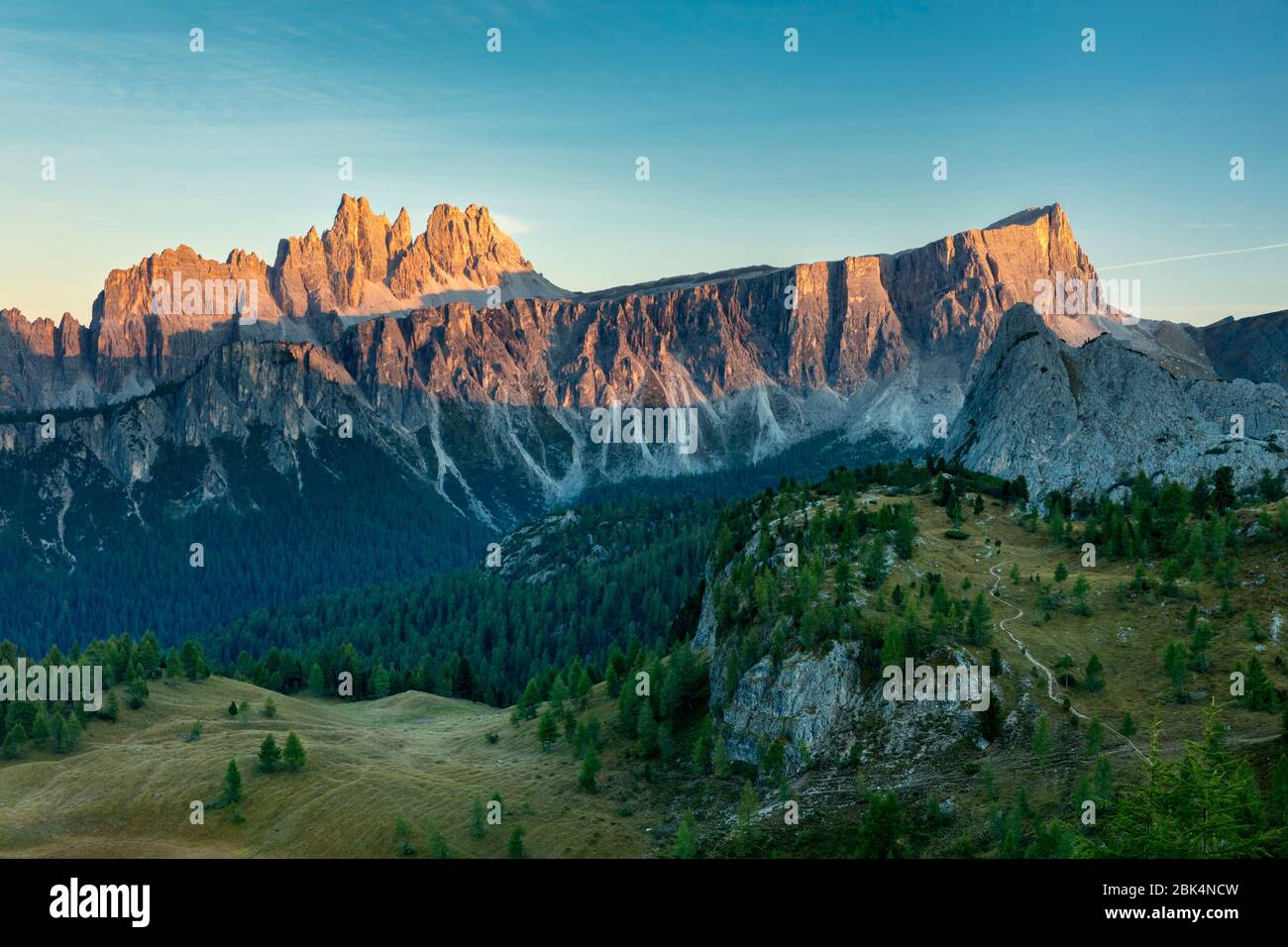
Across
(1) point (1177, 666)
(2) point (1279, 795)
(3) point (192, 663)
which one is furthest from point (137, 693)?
(2) point (1279, 795)

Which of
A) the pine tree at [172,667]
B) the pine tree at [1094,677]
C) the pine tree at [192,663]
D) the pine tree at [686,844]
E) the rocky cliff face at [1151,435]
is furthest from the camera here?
the rocky cliff face at [1151,435]

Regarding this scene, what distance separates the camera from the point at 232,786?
342 ft

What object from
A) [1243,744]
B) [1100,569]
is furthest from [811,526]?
[1243,744]

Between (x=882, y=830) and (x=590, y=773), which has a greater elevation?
(x=882, y=830)

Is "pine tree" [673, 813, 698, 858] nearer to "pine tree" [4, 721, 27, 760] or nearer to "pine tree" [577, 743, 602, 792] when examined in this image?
"pine tree" [577, 743, 602, 792]

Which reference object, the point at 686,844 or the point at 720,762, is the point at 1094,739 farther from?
the point at 720,762

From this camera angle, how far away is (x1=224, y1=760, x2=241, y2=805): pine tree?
10438 centimetres

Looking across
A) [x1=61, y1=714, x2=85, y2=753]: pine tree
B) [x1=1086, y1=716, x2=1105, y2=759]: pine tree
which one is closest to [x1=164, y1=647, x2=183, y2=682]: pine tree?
[x1=61, y1=714, x2=85, y2=753]: pine tree

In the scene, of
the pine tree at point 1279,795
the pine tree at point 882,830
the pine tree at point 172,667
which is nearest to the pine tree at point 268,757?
the pine tree at point 172,667

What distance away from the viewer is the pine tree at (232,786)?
104375 millimetres

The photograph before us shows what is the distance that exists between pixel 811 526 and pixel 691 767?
117 ft

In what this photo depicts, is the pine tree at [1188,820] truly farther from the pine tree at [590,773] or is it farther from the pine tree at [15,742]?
the pine tree at [15,742]
